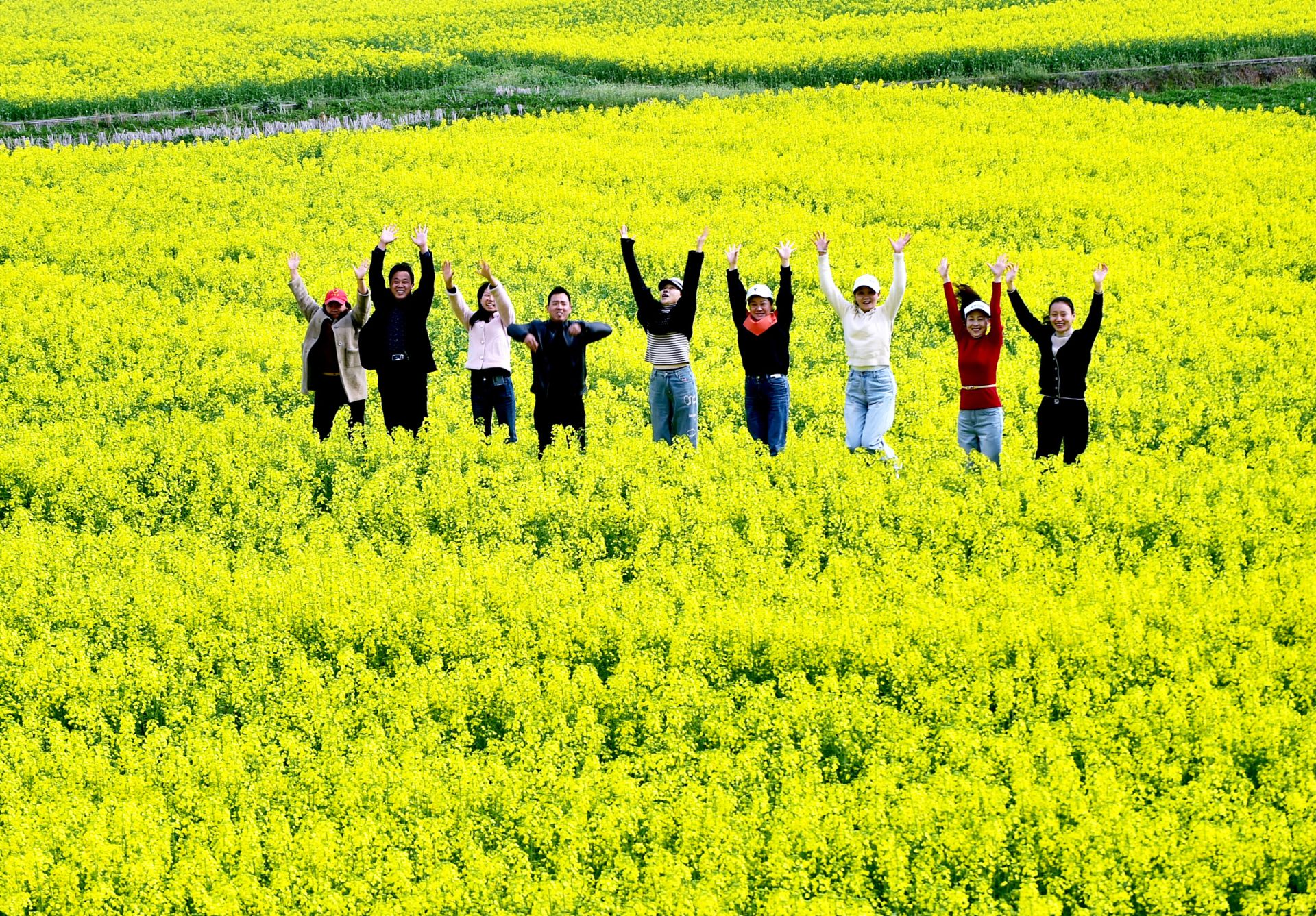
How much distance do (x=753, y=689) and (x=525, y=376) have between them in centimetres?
787

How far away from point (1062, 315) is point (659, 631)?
171 inches

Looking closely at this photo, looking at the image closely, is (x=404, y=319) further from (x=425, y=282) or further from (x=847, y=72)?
(x=847, y=72)

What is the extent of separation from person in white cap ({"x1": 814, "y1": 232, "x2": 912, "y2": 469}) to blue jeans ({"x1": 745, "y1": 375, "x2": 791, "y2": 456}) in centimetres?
56

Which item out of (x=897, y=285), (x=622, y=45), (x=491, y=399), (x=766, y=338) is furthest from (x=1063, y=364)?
(x=622, y=45)

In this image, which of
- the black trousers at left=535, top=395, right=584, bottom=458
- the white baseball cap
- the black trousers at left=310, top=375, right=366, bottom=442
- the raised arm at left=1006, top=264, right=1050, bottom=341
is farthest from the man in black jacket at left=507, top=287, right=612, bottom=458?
the raised arm at left=1006, top=264, right=1050, bottom=341

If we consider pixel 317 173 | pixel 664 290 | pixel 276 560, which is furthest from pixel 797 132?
pixel 276 560

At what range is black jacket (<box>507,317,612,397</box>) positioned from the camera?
12102 millimetres

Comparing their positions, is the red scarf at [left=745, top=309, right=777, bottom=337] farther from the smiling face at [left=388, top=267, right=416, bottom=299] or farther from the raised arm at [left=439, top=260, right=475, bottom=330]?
the smiling face at [left=388, top=267, right=416, bottom=299]

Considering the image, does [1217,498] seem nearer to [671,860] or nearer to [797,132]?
[671,860]

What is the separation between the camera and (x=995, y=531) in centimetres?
1091

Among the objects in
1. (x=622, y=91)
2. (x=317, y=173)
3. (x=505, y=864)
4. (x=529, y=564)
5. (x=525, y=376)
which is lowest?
(x=505, y=864)

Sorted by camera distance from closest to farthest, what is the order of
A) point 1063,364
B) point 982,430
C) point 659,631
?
point 659,631 → point 1063,364 → point 982,430

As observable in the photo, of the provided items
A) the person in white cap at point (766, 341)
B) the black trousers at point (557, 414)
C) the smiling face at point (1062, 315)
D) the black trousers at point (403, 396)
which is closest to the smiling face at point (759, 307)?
the person in white cap at point (766, 341)

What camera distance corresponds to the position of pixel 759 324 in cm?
1198
